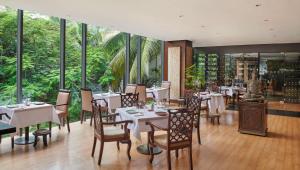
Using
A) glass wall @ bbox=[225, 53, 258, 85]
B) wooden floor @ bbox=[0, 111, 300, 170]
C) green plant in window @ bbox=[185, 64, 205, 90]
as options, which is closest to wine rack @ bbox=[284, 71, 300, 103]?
glass wall @ bbox=[225, 53, 258, 85]

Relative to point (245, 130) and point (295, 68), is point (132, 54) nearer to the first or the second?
point (245, 130)

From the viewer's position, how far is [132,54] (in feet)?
34.8

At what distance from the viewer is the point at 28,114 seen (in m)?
4.96

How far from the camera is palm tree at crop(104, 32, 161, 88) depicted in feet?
31.8

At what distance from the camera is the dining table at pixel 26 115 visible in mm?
4770

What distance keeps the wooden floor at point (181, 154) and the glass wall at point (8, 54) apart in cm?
139

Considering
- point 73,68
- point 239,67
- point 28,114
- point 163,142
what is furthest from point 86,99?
point 239,67

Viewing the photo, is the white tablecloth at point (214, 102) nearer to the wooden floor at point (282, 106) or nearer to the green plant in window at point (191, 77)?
the green plant in window at point (191, 77)

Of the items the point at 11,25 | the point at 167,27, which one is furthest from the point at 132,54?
the point at 11,25

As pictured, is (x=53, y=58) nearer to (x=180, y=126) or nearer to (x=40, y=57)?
(x=40, y=57)

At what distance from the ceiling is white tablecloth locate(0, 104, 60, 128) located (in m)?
2.29

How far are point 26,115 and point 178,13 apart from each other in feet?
13.5

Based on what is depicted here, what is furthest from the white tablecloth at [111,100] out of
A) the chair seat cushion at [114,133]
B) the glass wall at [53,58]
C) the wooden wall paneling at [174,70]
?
the wooden wall paneling at [174,70]

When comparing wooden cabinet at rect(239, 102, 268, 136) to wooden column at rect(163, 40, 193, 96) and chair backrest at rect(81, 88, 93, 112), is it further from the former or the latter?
wooden column at rect(163, 40, 193, 96)
